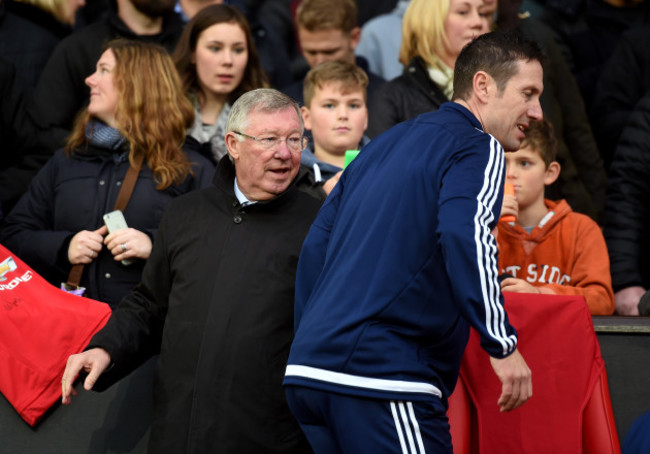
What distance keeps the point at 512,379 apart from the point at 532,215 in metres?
2.12

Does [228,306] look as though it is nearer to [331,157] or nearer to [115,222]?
[115,222]

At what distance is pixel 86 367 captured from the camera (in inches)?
185

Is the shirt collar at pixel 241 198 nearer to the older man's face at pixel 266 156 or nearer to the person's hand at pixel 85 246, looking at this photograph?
the older man's face at pixel 266 156

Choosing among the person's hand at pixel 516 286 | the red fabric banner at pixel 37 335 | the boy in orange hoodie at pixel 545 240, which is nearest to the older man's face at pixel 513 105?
the person's hand at pixel 516 286

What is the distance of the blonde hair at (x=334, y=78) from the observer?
602cm

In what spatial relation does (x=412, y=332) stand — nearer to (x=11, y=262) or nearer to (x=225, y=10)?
(x=11, y=262)

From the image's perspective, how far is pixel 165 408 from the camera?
469 centimetres

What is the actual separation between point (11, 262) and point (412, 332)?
7.52ft

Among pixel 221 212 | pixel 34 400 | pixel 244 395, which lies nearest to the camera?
pixel 244 395

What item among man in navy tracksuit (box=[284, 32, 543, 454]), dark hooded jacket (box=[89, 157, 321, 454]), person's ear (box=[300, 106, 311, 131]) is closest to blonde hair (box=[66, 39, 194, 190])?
person's ear (box=[300, 106, 311, 131])

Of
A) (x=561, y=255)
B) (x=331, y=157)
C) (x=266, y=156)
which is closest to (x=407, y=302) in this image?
(x=266, y=156)

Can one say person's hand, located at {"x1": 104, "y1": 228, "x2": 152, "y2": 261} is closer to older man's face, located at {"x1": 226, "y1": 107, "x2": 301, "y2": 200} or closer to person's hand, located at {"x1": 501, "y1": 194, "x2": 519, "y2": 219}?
older man's face, located at {"x1": 226, "y1": 107, "x2": 301, "y2": 200}

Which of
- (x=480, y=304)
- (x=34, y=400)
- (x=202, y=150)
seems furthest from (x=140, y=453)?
(x=480, y=304)

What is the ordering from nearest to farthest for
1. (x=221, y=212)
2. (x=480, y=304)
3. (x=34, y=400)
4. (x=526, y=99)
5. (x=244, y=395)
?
(x=480, y=304) < (x=526, y=99) < (x=244, y=395) < (x=221, y=212) < (x=34, y=400)
